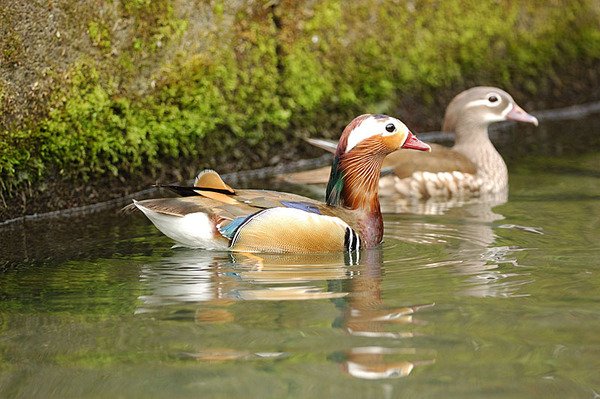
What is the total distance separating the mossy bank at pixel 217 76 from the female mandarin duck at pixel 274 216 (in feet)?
4.23

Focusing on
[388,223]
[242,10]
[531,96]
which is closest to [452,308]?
[388,223]

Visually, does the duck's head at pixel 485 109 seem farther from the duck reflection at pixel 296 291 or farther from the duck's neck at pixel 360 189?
the duck reflection at pixel 296 291

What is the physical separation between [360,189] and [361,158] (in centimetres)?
19

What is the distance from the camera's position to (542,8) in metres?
12.1

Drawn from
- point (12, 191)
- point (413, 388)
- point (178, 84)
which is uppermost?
point (178, 84)

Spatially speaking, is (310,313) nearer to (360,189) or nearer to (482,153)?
(360,189)

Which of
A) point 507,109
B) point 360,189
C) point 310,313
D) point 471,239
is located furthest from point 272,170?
point 310,313

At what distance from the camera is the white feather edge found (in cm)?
679

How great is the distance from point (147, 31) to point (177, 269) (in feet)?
8.17

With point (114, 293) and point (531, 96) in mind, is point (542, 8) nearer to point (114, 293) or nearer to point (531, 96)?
point (531, 96)

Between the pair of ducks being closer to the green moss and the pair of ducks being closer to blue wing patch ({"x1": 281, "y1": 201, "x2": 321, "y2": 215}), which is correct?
blue wing patch ({"x1": 281, "y1": 201, "x2": 321, "y2": 215})

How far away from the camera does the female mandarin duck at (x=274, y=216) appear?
22.1 ft

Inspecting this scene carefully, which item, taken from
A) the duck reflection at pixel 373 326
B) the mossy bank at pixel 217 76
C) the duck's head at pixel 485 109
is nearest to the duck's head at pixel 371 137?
the duck reflection at pixel 373 326

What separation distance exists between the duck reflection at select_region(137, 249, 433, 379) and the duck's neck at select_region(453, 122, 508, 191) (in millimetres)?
2371
